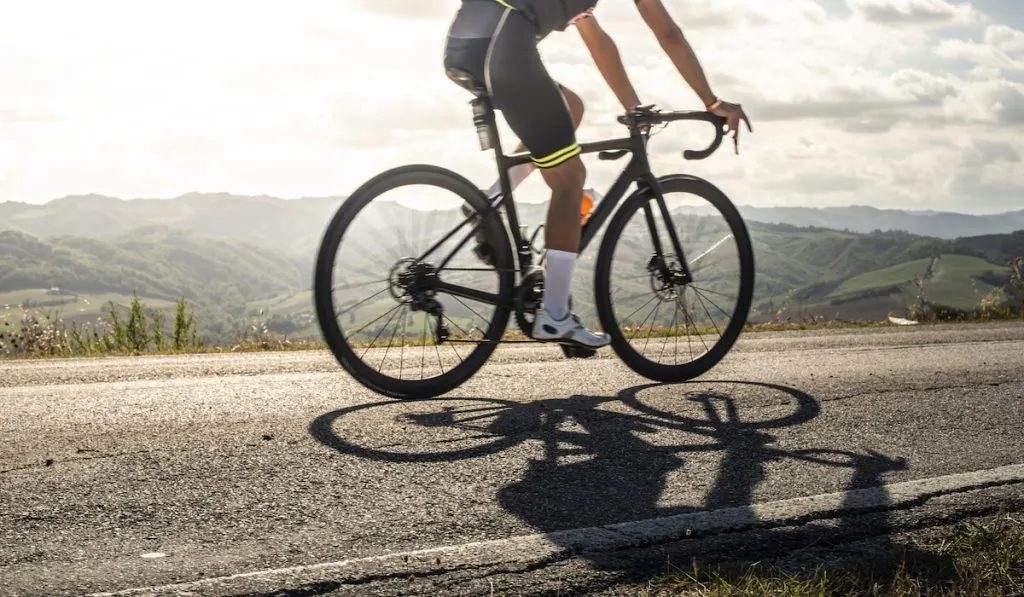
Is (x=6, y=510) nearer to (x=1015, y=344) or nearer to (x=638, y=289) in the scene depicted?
(x=638, y=289)

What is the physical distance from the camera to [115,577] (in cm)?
237

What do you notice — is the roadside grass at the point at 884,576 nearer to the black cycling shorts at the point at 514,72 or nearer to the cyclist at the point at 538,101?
the cyclist at the point at 538,101

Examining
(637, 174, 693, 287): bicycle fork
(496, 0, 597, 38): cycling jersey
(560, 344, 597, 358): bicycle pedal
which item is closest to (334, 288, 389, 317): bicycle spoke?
(560, 344, 597, 358): bicycle pedal

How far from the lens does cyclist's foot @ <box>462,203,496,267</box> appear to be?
4.76m

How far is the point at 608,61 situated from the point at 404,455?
2886 millimetres

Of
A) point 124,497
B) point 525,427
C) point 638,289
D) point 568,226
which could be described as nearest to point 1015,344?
point 638,289

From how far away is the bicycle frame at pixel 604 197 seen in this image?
4.73m

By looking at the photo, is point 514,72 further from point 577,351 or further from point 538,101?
point 577,351

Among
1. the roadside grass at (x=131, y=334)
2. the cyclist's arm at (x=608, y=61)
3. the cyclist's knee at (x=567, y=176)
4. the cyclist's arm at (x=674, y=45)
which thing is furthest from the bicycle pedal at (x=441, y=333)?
the roadside grass at (x=131, y=334)

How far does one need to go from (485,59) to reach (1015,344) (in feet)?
18.5

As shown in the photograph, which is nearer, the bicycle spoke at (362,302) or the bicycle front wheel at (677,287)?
the bicycle spoke at (362,302)

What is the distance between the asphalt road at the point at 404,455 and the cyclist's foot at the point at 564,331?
29 centimetres

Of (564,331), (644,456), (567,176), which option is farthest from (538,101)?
(644,456)

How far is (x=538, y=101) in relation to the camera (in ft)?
14.9
